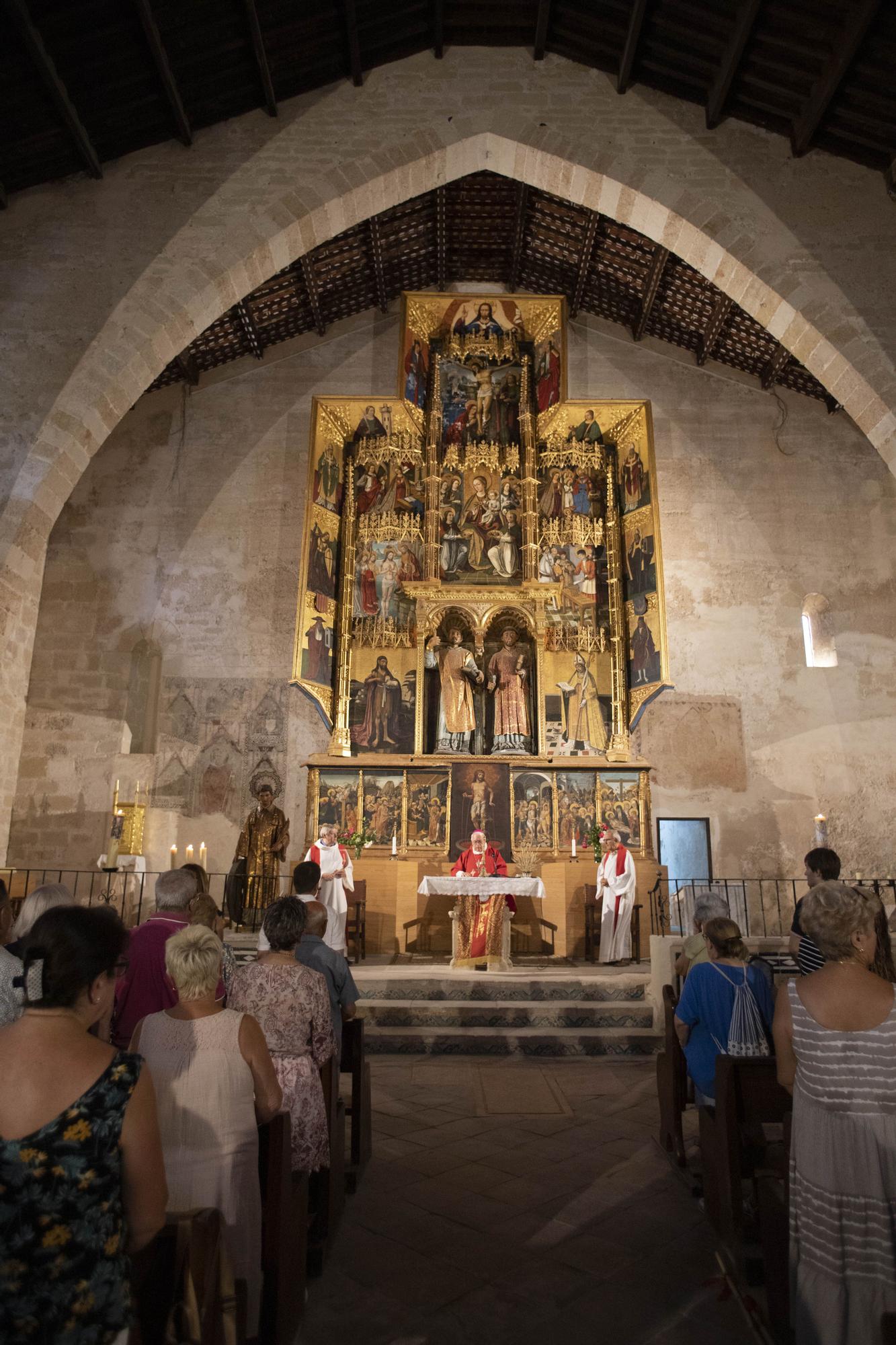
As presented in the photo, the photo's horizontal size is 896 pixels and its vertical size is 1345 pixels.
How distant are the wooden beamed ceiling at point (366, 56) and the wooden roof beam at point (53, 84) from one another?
1 cm

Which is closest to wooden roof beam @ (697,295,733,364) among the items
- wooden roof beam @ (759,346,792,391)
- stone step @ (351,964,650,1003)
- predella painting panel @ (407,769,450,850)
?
wooden roof beam @ (759,346,792,391)

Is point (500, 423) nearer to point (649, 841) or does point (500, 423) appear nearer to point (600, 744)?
point (600, 744)

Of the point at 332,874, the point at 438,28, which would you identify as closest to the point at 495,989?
the point at 332,874

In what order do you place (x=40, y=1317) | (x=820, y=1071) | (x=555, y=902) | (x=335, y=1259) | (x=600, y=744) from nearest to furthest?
(x=40, y=1317) → (x=820, y=1071) → (x=335, y=1259) → (x=555, y=902) → (x=600, y=744)

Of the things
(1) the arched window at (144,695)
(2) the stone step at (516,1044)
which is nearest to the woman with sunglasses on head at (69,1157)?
(2) the stone step at (516,1044)

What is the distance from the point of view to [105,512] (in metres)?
14.0

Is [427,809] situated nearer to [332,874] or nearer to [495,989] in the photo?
[332,874]

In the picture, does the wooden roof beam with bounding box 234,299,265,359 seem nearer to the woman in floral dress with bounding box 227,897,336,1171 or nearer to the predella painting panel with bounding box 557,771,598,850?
the predella painting panel with bounding box 557,771,598,850

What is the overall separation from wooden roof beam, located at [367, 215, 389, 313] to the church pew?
11.7 m

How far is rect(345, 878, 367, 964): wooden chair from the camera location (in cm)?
1034

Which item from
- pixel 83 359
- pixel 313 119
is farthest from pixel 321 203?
pixel 83 359

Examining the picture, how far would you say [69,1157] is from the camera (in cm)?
165

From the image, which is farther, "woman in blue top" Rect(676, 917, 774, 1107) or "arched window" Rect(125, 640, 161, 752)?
"arched window" Rect(125, 640, 161, 752)

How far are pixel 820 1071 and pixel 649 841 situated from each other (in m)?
9.96
